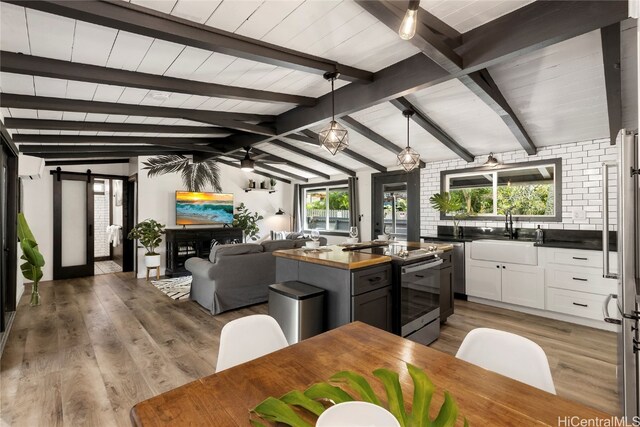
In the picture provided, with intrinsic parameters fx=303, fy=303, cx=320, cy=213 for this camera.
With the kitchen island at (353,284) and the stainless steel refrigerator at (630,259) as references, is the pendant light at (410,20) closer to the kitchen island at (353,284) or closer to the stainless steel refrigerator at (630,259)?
the stainless steel refrigerator at (630,259)

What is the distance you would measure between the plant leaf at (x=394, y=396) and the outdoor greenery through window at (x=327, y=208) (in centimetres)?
667

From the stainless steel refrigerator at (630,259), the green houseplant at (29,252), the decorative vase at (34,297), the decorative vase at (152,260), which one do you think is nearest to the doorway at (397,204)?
the stainless steel refrigerator at (630,259)

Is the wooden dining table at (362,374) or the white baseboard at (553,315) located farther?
the white baseboard at (553,315)

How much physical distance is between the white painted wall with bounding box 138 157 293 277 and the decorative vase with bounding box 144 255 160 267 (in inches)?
17.4

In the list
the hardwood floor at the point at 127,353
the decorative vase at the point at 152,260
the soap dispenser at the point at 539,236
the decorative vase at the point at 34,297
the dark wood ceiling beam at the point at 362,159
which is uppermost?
the dark wood ceiling beam at the point at 362,159

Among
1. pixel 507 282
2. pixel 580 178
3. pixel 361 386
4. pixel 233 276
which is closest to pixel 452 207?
pixel 507 282

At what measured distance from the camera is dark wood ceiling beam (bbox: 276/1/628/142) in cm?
187

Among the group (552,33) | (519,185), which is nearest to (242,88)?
(552,33)

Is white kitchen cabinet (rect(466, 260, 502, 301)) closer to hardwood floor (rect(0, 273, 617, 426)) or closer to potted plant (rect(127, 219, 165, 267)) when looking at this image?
hardwood floor (rect(0, 273, 617, 426))

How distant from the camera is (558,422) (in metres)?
0.86

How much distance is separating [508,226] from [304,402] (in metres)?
4.81

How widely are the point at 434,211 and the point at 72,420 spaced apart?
17.6 feet

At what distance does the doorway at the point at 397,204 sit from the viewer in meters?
5.89

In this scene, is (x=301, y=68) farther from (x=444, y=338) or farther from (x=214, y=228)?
(x=214, y=228)
